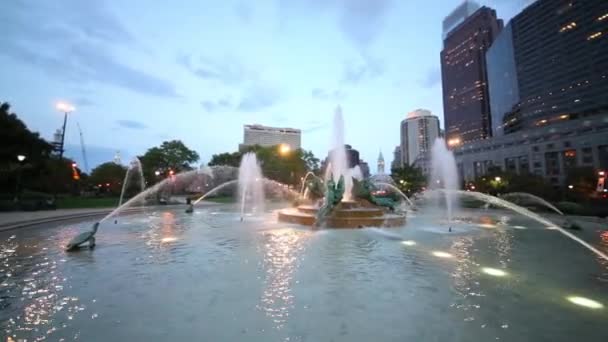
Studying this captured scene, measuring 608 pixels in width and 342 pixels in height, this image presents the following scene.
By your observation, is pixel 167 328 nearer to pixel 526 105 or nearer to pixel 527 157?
pixel 527 157

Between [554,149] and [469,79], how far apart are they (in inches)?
4226

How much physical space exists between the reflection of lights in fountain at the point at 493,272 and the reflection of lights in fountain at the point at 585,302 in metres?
1.57

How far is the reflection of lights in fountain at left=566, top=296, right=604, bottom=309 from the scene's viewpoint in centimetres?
526

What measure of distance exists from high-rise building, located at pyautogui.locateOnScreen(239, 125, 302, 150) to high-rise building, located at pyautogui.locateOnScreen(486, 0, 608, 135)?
110 meters

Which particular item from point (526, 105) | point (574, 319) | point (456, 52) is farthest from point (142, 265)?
point (456, 52)

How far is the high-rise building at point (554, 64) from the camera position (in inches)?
3489

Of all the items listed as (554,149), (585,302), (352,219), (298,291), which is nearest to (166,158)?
(352,219)

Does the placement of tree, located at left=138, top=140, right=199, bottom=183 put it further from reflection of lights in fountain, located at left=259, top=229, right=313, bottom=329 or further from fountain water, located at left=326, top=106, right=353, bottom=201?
reflection of lights in fountain, located at left=259, top=229, right=313, bottom=329

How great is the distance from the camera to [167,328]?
14.4ft

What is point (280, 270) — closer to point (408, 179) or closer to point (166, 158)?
point (408, 179)

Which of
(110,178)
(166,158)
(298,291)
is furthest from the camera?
(166,158)

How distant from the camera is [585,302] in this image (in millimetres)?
5438

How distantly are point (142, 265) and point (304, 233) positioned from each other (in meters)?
7.33

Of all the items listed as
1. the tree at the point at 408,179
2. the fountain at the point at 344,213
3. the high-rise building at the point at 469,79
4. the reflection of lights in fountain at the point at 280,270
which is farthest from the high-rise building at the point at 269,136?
the reflection of lights in fountain at the point at 280,270
